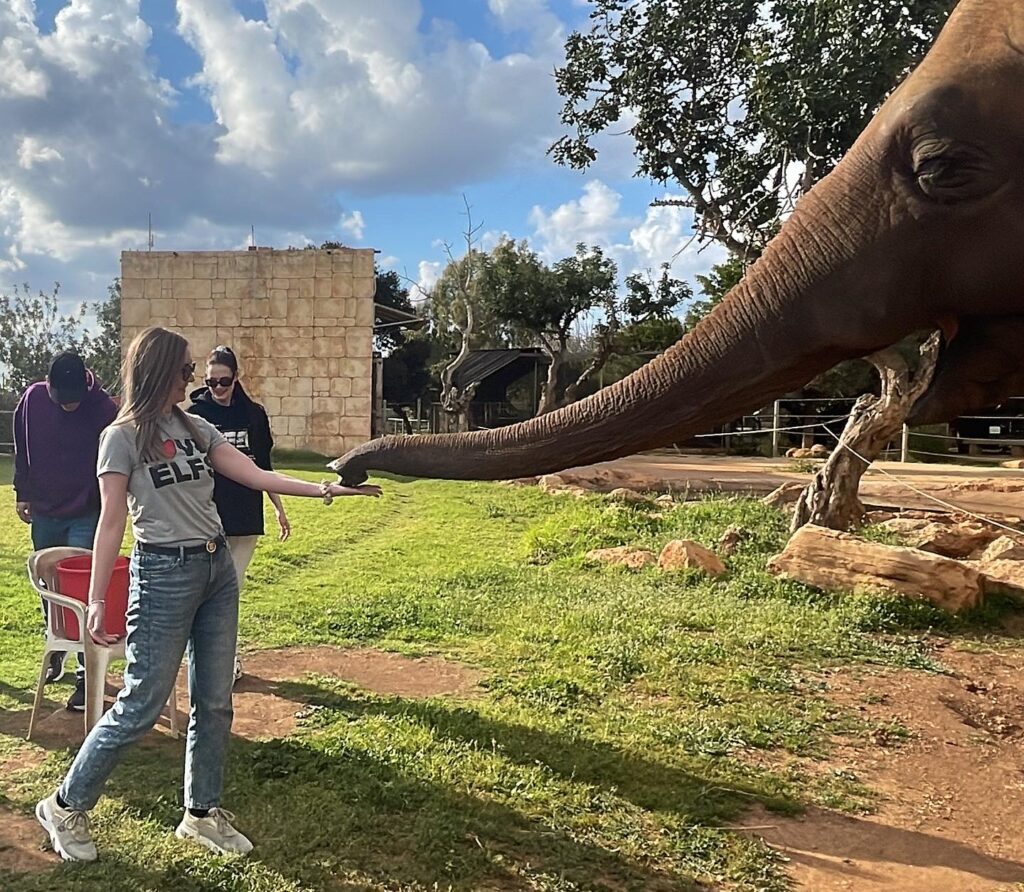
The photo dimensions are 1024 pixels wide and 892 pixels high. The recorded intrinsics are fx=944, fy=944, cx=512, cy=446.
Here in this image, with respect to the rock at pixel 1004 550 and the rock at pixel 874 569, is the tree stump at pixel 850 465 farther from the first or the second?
the rock at pixel 874 569

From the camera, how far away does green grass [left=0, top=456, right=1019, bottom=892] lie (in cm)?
321

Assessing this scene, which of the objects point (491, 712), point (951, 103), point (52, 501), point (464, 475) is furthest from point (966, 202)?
point (52, 501)

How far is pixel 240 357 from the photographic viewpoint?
2095 centimetres

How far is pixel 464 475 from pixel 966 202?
1612mm

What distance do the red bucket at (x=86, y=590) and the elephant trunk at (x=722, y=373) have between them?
5.56 ft

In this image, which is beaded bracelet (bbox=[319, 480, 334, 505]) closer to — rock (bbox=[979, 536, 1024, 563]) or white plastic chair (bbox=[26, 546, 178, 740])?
white plastic chair (bbox=[26, 546, 178, 740])

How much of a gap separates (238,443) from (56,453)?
0.85 meters

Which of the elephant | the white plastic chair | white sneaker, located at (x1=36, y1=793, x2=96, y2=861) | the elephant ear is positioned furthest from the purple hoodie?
the elephant ear

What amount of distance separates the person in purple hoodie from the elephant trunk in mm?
2321

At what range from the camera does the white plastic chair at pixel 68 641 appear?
3783mm

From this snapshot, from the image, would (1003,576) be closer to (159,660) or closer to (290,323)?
(159,660)

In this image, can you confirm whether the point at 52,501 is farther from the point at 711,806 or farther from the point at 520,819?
the point at 711,806

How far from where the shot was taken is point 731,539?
918 cm

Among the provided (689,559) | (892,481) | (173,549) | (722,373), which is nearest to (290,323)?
(892,481)
